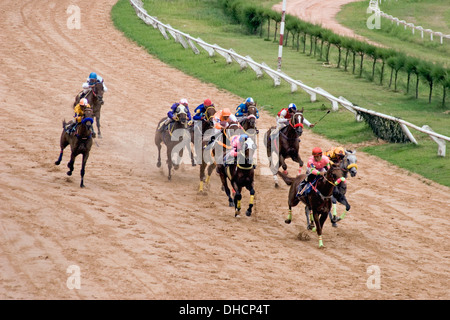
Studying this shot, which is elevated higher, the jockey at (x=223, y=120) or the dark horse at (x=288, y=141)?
the jockey at (x=223, y=120)


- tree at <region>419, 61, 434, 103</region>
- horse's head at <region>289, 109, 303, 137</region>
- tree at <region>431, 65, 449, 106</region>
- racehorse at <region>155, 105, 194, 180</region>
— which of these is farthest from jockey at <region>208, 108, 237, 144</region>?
tree at <region>419, 61, 434, 103</region>

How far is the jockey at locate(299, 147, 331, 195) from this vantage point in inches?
481

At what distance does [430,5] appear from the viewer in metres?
46.0

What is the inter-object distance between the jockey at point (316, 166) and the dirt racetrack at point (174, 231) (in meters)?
1.13

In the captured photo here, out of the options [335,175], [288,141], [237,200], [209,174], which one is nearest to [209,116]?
[209,174]

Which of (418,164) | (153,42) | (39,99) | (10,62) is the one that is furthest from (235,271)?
(153,42)

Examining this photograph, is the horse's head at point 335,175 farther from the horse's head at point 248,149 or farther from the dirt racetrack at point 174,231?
the horse's head at point 248,149

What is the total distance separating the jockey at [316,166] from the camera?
1222cm

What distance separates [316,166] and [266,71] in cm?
1408

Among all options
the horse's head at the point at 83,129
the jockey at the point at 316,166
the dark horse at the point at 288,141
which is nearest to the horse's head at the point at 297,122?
the dark horse at the point at 288,141

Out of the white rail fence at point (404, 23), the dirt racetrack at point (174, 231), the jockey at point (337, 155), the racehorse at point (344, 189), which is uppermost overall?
the white rail fence at point (404, 23)

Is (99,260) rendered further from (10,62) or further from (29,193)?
(10,62)

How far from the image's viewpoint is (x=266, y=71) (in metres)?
26.0

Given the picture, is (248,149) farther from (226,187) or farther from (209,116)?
(209,116)
